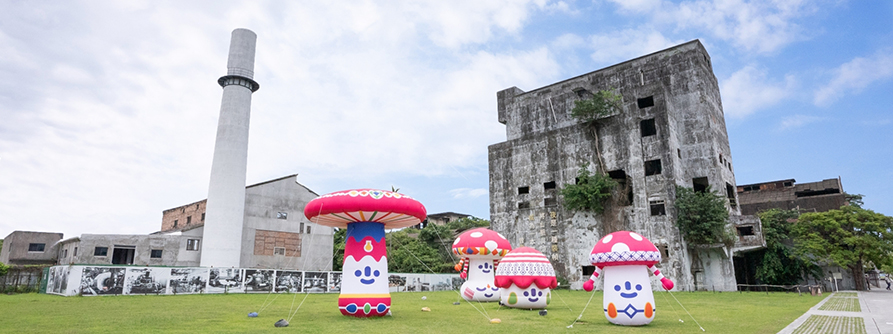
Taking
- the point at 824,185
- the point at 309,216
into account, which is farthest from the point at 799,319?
the point at 824,185

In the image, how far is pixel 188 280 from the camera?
2277cm

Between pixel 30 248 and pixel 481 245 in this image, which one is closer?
pixel 481 245

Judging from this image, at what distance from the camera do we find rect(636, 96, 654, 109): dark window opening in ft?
111

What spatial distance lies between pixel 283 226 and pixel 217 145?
8.14 m

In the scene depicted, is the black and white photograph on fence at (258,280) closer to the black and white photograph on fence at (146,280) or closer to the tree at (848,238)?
the black and white photograph on fence at (146,280)

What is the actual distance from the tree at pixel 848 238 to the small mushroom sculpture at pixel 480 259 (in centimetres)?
2344

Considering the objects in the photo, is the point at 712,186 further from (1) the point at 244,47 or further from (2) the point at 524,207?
(1) the point at 244,47

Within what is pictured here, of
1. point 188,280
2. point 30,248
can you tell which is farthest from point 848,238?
point 30,248

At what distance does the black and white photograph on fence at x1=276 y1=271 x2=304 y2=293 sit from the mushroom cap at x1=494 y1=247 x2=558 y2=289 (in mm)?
14444

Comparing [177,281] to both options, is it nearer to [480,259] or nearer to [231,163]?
[231,163]

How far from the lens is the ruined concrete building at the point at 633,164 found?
101ft

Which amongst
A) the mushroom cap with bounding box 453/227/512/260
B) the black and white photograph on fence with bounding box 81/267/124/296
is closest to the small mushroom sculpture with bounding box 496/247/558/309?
the mushroom cap with bounding box 453/227/512/260

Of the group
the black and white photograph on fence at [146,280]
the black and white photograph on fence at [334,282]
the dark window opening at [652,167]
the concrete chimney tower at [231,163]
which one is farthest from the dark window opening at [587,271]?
the black and white photograph on fence at [146,280]

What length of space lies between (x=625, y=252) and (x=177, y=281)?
21.1m
